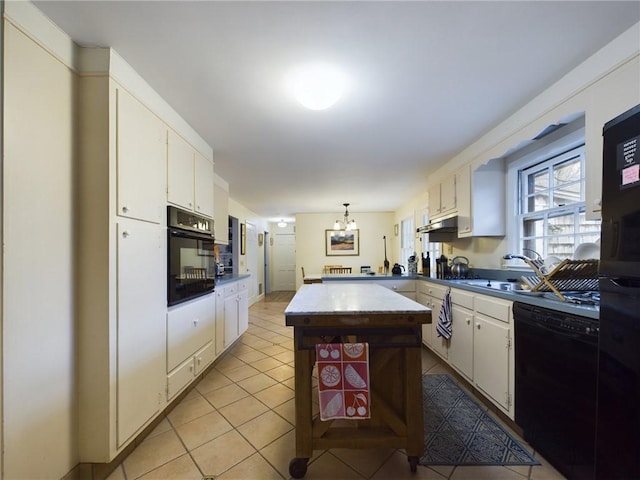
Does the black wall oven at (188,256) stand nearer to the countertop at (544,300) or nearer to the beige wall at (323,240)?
the countertop at (544,300)

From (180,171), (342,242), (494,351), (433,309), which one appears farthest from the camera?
(342,242)

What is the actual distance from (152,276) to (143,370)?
582mm

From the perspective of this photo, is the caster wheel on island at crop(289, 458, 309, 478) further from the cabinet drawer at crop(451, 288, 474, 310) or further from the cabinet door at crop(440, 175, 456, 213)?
the cabinet door at crop(440, 175, 456, 213)

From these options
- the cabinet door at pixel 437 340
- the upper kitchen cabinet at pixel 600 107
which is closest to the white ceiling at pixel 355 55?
the upper kitchen cabinet at pixel 600 107

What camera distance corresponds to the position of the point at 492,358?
→ 80.0 inches

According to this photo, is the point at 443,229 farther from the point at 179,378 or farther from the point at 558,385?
the point at 179,378

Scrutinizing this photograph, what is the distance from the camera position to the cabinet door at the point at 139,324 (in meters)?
1.54

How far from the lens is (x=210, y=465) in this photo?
1564mm

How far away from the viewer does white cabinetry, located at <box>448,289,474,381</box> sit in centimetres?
234

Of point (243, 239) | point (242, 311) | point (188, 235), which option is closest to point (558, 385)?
point (188, 235)

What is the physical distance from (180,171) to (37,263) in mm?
1205

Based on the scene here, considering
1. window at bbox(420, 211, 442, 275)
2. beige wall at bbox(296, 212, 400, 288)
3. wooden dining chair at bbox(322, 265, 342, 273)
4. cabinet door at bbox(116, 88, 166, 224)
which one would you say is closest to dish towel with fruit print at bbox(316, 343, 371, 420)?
cabinet door at bbox(116, 88, 166, 224)

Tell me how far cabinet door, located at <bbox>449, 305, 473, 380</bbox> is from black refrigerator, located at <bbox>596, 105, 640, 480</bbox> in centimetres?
144

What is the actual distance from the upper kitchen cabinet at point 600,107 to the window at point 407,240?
14.2 feet
